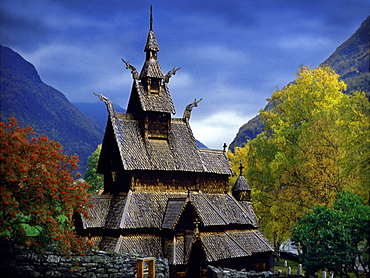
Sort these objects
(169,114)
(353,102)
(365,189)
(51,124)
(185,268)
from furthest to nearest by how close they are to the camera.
Result: (51,124) → (169,114) → (353,102) → (185,268) → (365,189)

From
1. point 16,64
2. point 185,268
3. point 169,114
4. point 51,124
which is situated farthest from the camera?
point 51,124

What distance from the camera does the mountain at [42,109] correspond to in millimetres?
89062

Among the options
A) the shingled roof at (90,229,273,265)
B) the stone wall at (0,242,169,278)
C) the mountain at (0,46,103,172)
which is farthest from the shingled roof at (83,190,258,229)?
the mountain at (0,46,103,172)

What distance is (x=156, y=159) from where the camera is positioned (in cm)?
2781

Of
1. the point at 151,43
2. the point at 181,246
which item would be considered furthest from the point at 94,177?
the point at 181,246

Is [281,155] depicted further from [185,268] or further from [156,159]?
[185,268]

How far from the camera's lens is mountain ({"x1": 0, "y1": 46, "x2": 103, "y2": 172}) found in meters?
89.1

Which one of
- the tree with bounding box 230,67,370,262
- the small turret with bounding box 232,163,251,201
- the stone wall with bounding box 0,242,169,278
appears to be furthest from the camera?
the small turret with bounding box 232,163,251,201

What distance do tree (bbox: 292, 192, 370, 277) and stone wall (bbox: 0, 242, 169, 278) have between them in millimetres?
10445

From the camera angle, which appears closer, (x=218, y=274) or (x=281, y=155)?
(x=218, y=274)

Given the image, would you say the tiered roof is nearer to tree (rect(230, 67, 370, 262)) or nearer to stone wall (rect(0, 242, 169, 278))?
tree (rect(230, 67, 370, 262))

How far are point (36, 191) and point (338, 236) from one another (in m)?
15.2

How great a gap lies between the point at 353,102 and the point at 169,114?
38.2ft

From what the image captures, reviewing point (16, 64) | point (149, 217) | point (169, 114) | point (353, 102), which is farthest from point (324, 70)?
point (16, 64)
